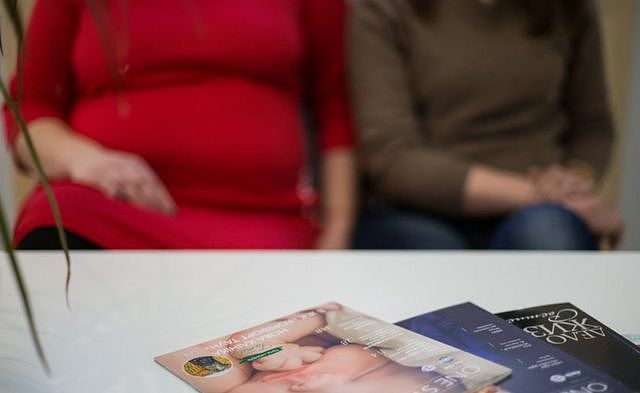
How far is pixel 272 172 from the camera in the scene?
1.21 metres

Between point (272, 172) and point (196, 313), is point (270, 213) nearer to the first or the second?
point (272, 172)

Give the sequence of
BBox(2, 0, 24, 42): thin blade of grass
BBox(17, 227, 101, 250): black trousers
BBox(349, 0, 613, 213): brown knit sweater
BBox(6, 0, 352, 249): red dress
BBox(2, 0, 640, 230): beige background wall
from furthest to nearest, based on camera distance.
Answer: BBox(2, 0, 640, 230): beige background wall
BBox(349, 0, 613, 213): brown knit sweater
BBox(6, 0, 352, 249): red dress
BBox(17, 227, 101, 250): black trousers
BBox(2, 0, 24, 42): thin blade of grass

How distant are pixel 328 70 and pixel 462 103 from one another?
27 cm

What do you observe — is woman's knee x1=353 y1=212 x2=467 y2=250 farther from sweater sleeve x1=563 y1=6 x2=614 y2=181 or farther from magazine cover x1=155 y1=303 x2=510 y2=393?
magazine cover x1=155 y1=303 x2=510 y2=393

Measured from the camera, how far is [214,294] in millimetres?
720

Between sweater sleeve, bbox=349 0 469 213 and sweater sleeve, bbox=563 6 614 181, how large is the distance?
301 mm

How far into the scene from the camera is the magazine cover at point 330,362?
0.49m

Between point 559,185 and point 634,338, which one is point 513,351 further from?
point 559,185

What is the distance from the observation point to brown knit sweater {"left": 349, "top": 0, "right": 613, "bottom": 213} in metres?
1.27

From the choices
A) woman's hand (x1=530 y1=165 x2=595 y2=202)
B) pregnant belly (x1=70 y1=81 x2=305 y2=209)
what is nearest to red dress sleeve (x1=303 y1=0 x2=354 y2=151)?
pregnant belly (x1=70 y1=81 x2=305 y2=209)

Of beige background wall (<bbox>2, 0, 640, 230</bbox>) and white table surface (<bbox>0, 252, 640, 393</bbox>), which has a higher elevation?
beige background wall (<bbox>2, 0, 640, 230</bbox>)

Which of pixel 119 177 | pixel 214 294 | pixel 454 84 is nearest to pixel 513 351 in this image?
pixel 214 294

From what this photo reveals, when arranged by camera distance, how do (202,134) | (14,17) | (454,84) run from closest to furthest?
(14,17) < (202,134) < (454,84)

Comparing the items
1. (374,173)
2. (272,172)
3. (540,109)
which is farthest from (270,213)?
(540,109)
